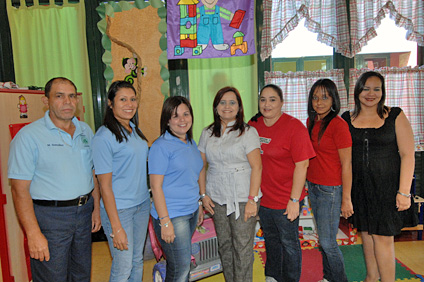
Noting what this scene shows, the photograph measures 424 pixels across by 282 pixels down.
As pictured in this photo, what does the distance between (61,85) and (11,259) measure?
1.57 metres

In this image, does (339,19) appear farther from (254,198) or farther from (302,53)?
(254,198)

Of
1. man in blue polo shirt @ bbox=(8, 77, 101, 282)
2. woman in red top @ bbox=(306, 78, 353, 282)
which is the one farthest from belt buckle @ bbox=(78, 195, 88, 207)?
woman in red top @ bbox=(306, 78, 353, 282)

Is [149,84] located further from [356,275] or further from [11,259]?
[356,275]

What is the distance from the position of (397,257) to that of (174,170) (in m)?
2.45

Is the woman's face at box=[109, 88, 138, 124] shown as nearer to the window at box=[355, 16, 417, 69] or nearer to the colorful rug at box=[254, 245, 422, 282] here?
the colorful rug at box=[254, 245, 422, 282]

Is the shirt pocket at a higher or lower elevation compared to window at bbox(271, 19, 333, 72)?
lower

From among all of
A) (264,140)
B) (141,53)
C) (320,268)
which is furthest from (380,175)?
(141,53)

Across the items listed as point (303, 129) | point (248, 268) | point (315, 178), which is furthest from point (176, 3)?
point (248, 268)

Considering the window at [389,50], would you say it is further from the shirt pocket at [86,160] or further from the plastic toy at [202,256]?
the shirt pocket at [86,160]

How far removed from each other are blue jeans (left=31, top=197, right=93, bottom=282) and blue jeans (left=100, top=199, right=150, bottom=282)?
0.18 m

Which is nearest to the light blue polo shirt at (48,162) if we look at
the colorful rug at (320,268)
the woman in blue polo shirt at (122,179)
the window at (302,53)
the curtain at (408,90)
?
the woman in blue polo shirt at (122,179)

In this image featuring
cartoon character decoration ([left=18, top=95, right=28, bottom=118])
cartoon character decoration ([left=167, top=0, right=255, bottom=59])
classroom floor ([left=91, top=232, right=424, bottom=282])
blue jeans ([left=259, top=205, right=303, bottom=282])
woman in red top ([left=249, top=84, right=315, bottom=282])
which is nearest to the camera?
woman in red top ([left=249, top=84, right=315, bottom=282])

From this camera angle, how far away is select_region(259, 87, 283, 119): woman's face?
1992 millimetres

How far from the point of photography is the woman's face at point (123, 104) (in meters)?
1.80
